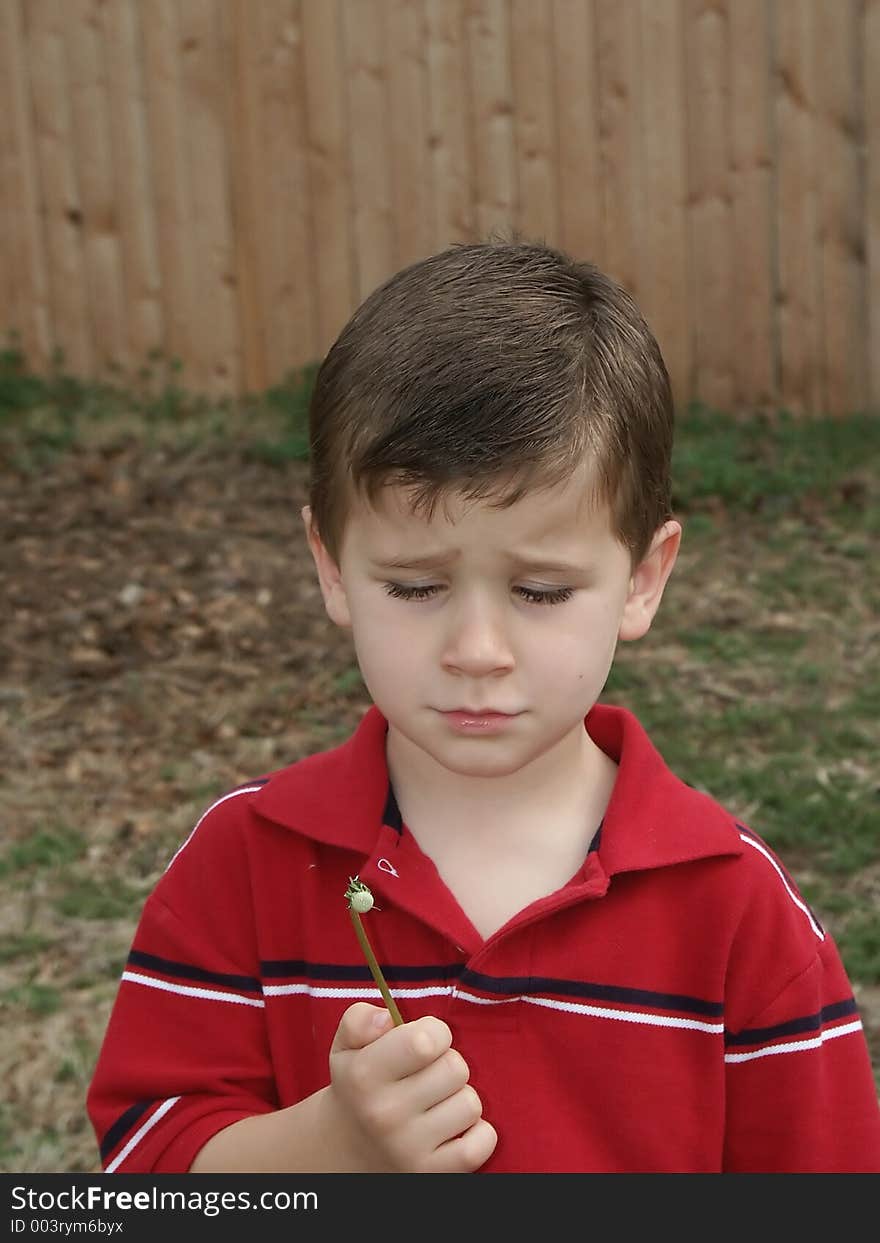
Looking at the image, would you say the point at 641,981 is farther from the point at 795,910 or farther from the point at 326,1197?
the point at 326,1197

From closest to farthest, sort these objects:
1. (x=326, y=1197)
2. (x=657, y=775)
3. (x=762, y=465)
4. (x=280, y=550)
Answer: (x=326, y=1197) < (x=657, y=775) < (x=280, y=550) < (x=762, y=465)

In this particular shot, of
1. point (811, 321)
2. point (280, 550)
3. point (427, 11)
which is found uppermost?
point (427, 11)

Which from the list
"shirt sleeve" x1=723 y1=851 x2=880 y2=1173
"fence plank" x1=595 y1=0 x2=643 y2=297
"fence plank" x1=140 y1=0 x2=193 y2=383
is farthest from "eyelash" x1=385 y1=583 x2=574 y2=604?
"fence plank" x1=140 y1=0 x2=193 y2=383

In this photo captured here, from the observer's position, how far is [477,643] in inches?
58.1

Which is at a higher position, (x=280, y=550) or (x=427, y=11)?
(x=427, y=11)

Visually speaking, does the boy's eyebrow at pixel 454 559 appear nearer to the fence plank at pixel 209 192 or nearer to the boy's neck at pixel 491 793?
the boy's neck at pixel 491 793

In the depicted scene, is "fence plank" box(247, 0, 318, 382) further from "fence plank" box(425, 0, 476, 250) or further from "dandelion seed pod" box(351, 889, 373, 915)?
"dandelion seed pod" box(351, 889, 373, 915)

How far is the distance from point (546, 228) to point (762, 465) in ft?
4.16

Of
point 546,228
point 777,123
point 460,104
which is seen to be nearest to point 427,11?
point 460,104

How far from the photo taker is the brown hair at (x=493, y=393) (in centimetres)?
150

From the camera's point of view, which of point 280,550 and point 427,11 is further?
point 427,11

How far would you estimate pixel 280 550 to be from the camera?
5.81 meters

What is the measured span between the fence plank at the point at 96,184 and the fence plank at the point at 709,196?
7.54 feet

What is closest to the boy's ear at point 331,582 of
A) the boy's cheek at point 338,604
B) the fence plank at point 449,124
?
the boy's cheek at point 338,604
